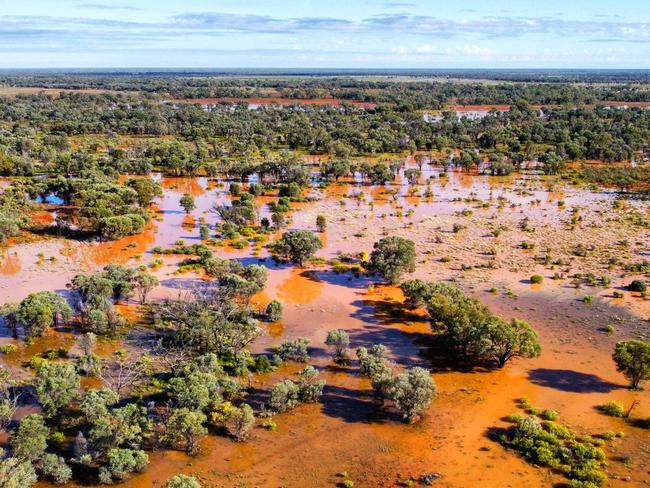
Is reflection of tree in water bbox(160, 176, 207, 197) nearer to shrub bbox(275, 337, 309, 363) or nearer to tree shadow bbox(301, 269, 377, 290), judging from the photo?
tree shadow bbox(301, 269, 377, 290)

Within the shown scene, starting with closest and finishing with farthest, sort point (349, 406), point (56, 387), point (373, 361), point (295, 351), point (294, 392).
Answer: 1. point (56, 387)
2. point (294, 392)
3. point (349, 406)
4. point (373, 361)
5. point (295, 351)

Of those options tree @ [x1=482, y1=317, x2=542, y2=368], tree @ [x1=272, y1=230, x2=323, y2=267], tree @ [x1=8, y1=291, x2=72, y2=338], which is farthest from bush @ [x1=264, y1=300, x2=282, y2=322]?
tree @ [x1=482, y1=317, x2=542, y2=368]

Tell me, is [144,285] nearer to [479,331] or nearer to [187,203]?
[479,331]

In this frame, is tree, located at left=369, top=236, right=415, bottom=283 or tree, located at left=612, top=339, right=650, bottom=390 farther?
tree, located at left=369, top=236, right=415, bottom=283

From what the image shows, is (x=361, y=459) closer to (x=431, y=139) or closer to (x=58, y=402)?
(x=58, y=402)

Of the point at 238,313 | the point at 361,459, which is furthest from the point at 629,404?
the point at 238,313

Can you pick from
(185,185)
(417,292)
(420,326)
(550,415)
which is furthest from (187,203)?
(550,415)

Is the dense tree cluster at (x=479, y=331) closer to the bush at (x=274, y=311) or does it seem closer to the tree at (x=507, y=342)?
the tree at (x=507, y=342)
